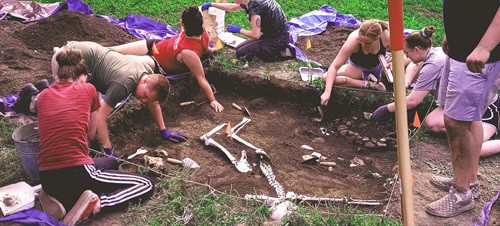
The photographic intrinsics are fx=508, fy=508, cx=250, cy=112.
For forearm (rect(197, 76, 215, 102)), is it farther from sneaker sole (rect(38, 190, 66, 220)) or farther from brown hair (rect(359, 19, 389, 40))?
sneaker sole (rect(38, 190, 66, 220))

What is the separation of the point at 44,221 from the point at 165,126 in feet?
7.08

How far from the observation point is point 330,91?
221 inches

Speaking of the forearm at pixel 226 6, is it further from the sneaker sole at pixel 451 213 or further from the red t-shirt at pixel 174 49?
the sneaker sole at pixel 451 213

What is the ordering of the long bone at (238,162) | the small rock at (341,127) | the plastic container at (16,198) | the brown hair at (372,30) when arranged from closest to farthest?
the plastic container at (16,198)
the long bone at (238,162)
the brown hair at (372,30)
the small rock at (341,127)

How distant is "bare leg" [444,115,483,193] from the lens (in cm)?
379

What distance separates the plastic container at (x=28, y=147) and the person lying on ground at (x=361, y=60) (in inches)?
115

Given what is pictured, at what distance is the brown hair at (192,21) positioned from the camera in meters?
5.67

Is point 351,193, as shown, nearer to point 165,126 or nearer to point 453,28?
point 453,28

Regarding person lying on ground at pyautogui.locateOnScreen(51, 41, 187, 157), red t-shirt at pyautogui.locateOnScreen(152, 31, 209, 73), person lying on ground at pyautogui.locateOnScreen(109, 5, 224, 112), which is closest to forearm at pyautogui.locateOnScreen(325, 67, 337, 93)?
person lying on ground at pyautogui.locateOnScreen(109, 5, 224, 112)

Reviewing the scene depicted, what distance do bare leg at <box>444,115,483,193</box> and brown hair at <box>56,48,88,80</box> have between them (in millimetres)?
2908

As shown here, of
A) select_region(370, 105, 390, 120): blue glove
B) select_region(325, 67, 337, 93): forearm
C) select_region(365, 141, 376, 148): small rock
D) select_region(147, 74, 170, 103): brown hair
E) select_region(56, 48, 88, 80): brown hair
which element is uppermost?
select_region(56, 48, 88, 80): brown hair

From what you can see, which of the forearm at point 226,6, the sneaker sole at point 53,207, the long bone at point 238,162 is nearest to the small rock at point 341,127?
the long bone at point 238,162

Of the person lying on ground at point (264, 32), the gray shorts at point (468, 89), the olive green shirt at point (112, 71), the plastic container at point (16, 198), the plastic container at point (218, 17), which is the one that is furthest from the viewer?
the plastic container at point (218, 17)

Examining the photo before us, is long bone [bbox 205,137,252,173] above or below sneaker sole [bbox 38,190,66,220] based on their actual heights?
below
